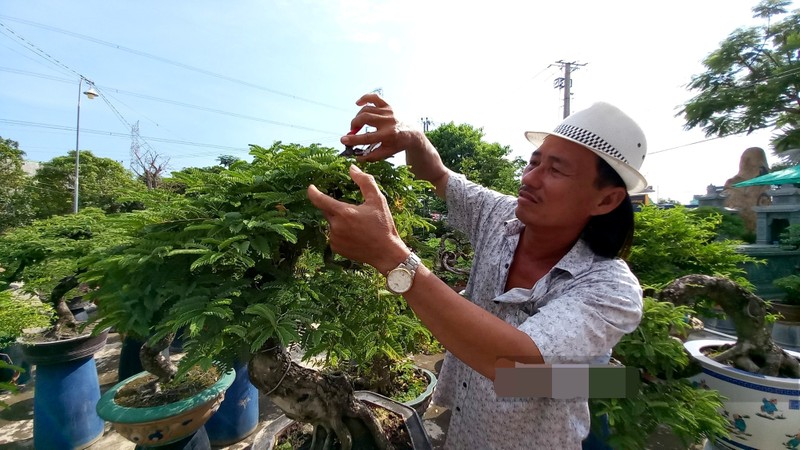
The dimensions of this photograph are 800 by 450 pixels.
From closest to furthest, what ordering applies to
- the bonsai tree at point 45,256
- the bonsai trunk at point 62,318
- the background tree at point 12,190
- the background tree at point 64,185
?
the bonsai tree at point 45,256
the bonsai trunk at point 62,318
the background tree at point 12,190
the background tree at point 64,185

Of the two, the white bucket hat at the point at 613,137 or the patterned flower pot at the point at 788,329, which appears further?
the patterned flower pot at the point at 788,329

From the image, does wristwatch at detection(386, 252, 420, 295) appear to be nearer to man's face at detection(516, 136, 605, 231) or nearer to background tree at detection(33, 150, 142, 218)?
man's face at detection(516, 136, 605, 231)

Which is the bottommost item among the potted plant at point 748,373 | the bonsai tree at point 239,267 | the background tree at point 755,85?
the potted plant at point 748,373

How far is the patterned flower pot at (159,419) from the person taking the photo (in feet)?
7.30

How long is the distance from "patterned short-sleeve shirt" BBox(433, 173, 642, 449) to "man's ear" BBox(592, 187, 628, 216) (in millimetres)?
131

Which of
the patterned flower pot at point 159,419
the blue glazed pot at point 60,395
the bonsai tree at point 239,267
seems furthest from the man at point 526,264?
the blue glazed pot at point 60,395

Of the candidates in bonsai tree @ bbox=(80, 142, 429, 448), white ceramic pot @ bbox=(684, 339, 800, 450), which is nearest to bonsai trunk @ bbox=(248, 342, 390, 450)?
bonsai tree @ bbox=(80, 142, 429, 448)

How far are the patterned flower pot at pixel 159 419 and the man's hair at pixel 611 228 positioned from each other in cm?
210

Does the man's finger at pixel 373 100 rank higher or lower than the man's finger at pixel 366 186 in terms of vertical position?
higher

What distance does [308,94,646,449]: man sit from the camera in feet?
2.91

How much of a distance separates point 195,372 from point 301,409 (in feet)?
5.45

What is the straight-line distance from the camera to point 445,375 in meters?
1.60

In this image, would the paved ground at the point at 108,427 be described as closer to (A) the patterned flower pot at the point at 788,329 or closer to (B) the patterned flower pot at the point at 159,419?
(B) the patterned flower pot at the point at 159,419

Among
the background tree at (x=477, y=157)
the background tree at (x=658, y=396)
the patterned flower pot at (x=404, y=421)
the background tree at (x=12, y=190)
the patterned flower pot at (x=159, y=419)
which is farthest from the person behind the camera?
the background tree at (x=12, y=190)
